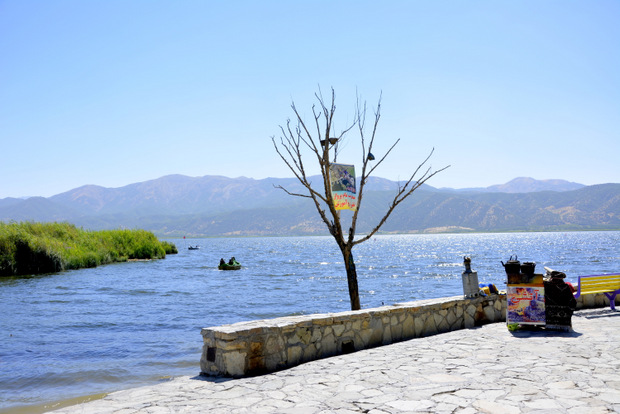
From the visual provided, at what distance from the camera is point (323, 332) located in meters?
7.86

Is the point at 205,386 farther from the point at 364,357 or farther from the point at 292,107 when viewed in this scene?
the point at 292,107

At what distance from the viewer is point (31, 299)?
25312 millimetres

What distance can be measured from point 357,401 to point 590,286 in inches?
342

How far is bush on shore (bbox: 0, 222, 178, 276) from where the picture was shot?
3631 centimetres

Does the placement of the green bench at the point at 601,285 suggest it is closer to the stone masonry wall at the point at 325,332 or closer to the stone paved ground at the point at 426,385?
the stone masonry wall at the point at 325,332

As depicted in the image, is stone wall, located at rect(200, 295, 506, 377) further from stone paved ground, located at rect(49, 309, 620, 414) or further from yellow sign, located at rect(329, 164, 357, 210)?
yellow sign, located at rect(329, 164, 357, 210)

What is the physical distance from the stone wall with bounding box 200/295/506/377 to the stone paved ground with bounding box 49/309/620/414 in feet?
0.83

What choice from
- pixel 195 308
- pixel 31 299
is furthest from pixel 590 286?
pixel 31 299

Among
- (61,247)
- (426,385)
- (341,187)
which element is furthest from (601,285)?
(61,247)

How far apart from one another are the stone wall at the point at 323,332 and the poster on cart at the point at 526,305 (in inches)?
35.5

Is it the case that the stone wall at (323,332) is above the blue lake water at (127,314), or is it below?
above

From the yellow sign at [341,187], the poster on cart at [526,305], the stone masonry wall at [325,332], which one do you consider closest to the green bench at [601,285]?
the stone masonry wall at [325,332]

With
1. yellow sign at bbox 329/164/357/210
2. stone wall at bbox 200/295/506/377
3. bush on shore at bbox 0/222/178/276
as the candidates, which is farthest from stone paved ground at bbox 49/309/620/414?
bush on shore at bbox 0/222/178/276

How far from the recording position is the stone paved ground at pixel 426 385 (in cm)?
505
